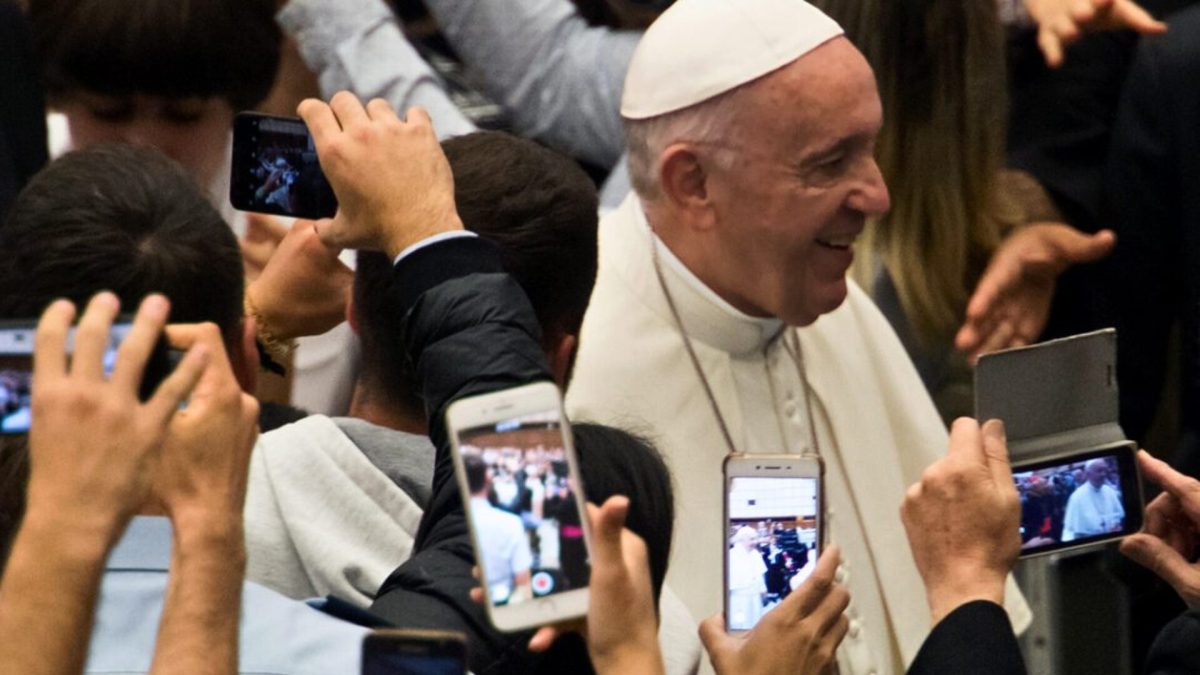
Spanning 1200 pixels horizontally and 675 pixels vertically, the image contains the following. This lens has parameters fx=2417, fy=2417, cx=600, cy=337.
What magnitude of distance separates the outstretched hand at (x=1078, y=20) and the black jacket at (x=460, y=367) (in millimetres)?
2268

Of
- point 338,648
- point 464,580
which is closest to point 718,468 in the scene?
point 464,580

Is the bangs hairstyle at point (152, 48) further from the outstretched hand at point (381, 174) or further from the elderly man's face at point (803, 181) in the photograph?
the outstretched hand at point (381, 174)

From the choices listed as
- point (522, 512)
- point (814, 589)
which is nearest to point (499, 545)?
point (522, 512)

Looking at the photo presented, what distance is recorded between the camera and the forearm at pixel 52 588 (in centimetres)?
203

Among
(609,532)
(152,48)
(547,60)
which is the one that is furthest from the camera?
(547,60)

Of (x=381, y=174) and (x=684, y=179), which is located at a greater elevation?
(x=381, y=174)

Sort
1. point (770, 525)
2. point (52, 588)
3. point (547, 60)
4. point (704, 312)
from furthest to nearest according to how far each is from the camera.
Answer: point (547, 60), point (704, 312), point (770, 525), point (52, 588)

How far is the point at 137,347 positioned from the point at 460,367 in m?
0.57

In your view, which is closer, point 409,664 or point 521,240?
point 409,664

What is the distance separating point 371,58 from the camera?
15.9 ft

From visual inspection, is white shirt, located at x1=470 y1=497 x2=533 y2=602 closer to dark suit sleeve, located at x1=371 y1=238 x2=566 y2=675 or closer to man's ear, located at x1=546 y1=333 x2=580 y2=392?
dark suit sleeve, located at x1=371 y1=238 x2=566 y2=675

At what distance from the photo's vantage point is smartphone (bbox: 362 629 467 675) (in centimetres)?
214

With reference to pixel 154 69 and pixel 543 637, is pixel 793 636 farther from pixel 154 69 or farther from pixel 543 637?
pixel 154 69

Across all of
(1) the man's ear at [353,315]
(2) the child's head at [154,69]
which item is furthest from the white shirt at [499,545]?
(2) the child's head at [154,69]
